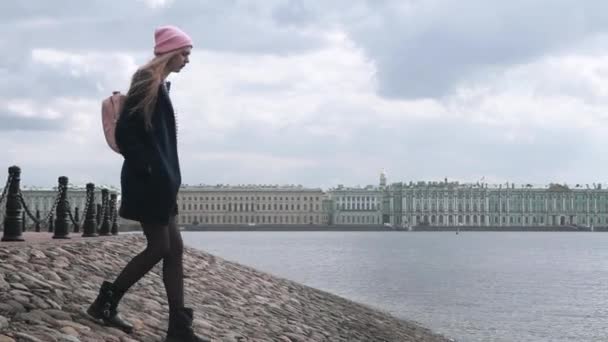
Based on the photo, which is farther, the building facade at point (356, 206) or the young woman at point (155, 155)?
the building facade at point (356, 206)

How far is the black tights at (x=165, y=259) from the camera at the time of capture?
454 centimetres

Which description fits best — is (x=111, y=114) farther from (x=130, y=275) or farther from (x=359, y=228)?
(x=359, y=228)

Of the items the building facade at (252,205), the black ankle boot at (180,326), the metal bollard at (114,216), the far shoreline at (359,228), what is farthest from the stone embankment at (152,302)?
the building facade at (252,205)

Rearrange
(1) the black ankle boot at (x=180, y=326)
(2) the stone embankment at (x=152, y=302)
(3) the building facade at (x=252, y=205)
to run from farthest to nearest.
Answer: (3) the building facade at (x=252, y=205), (2) the stone embankment at (x=152, y=302), (1) the black ankle boot at (x=180, y=326)

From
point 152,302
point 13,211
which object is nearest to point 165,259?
point 152,302

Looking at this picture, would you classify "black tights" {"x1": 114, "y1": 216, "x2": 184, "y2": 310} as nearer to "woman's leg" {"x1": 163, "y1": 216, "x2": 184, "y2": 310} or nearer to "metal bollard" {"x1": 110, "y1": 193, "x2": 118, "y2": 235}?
"woman's leg" {"x1": 163, "y1": 216, "x2": 184, "y2": 310}

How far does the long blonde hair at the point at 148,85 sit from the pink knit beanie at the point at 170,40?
28 mm

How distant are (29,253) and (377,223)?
157 m

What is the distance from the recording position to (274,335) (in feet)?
25.2

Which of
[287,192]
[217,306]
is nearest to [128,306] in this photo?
[217,306]

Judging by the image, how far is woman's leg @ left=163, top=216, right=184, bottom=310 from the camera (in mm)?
4625

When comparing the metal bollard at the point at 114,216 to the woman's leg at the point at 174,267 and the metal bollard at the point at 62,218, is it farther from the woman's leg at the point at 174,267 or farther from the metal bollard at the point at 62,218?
the woman's leg at the point at 174,267

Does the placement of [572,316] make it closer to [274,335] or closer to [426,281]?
[426,281]

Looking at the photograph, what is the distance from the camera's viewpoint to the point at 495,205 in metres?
158
